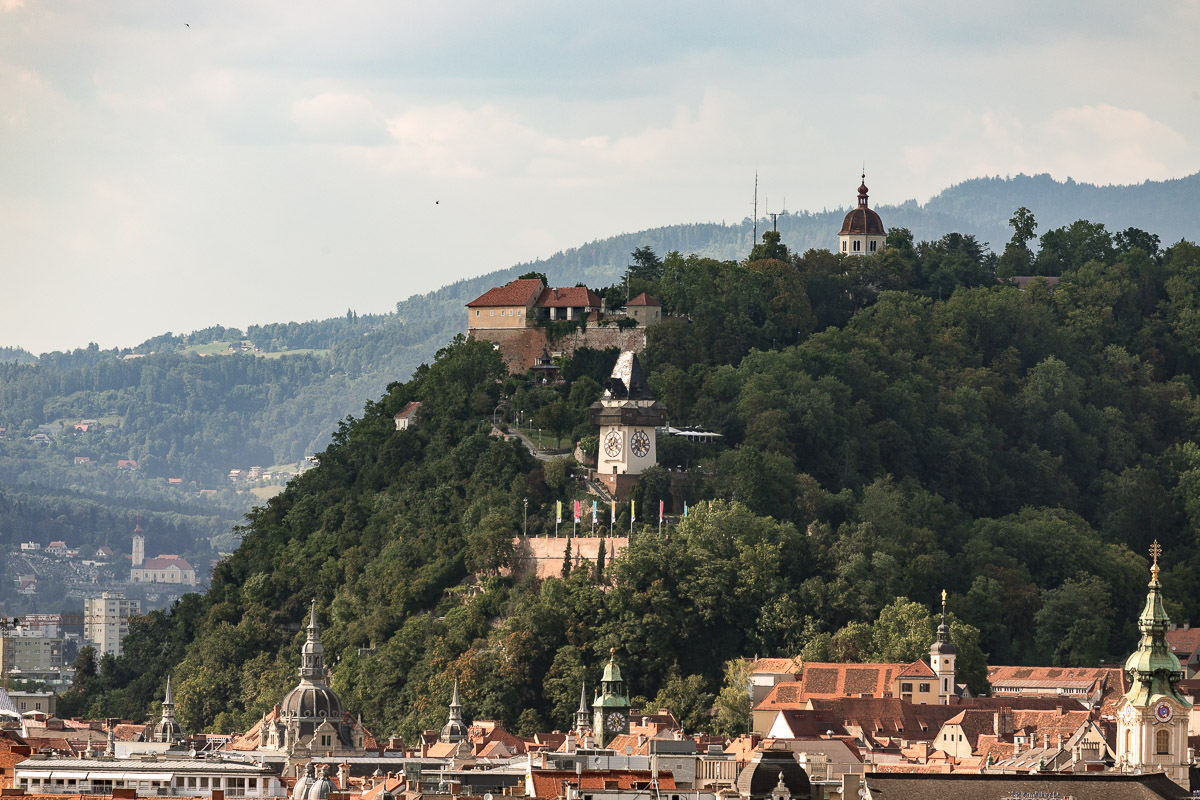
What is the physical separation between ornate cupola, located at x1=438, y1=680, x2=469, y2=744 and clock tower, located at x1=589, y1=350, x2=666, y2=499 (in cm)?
1281

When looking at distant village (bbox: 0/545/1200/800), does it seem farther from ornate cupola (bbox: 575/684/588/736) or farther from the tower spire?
ornate cupola (bbox: 575/684/588/736)

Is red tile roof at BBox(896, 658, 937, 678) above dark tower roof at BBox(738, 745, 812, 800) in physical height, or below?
below

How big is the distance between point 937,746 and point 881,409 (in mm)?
38608

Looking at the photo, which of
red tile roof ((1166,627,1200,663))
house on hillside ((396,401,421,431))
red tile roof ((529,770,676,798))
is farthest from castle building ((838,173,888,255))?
red tile roof ((529,770,676,798))

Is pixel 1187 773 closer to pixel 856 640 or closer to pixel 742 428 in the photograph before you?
pixel 856 640

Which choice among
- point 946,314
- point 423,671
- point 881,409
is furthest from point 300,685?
point 946,314

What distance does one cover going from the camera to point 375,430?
453 ft

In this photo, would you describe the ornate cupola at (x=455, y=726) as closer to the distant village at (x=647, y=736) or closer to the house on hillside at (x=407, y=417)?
the distant village at (x=647, y=736)

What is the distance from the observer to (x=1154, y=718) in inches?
2655

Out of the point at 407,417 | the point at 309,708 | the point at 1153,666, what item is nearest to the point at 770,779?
the point at 1153,666

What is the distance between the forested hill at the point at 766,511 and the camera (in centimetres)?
11481

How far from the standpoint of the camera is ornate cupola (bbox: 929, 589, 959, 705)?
4291 inches

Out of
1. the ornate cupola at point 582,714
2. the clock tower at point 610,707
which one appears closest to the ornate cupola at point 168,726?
the ornate cupola at point 582,714

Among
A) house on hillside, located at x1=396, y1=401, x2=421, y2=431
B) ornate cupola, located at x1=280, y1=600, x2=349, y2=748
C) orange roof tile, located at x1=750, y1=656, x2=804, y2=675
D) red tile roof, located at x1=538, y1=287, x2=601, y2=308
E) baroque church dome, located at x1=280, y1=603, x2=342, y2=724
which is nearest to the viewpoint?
ornate cupola, located at x1=280, y1=600, x2=349, y2=748
